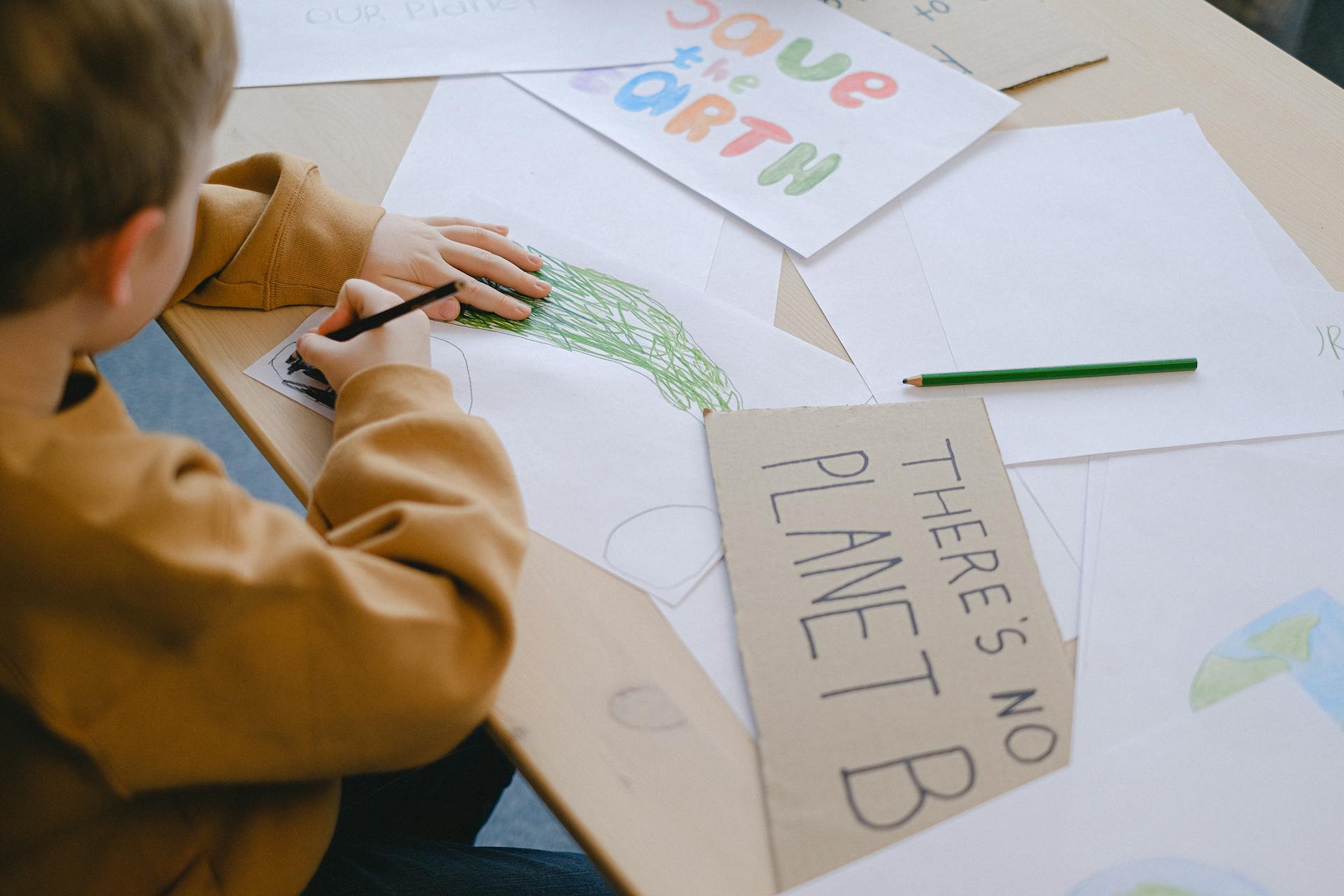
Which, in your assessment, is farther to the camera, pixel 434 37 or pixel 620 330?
pixel 434 37

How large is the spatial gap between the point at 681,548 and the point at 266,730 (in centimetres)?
21

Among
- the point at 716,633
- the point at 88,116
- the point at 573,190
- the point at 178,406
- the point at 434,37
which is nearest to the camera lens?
the point at 88,116

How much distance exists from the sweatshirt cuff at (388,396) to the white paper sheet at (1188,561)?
36 cm

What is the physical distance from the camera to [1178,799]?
44 centimetres

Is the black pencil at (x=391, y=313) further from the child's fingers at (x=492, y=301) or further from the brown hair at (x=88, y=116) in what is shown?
the brown hair at (x=88, y=116)

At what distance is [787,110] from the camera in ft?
2.53

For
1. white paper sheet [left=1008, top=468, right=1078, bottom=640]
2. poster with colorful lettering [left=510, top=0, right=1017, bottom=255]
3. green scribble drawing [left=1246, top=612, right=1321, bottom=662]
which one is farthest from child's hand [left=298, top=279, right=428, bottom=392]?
green scribble drawing [left=1246, top=612, right=1321, bottom=662]

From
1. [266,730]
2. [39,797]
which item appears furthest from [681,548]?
[39,797]

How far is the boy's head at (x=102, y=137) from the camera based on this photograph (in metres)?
0.36

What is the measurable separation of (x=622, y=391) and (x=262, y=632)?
242 millimetres

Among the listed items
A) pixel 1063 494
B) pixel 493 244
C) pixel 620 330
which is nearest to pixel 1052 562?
pixel 1063 494

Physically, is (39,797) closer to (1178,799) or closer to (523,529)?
(523,529)

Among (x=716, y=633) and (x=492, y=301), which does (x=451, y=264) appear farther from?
(x=716, y=633)

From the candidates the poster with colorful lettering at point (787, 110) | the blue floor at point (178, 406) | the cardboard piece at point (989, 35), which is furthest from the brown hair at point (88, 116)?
the blue floor at point (178, 406)
